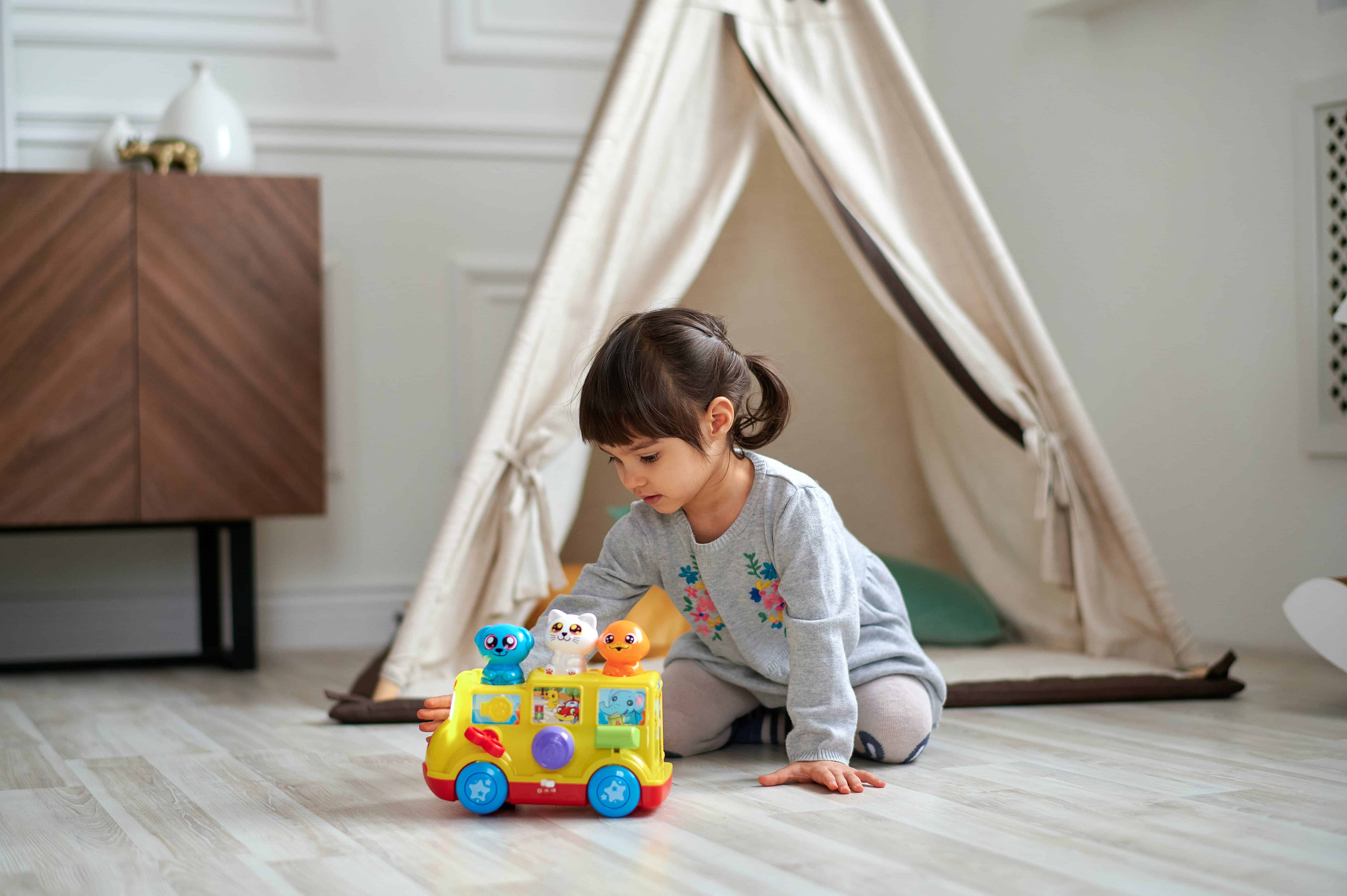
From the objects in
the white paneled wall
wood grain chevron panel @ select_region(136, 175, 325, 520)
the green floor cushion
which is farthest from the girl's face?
the white paneled wall

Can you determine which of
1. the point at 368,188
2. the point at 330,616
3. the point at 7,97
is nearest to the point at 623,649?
the point at 330,616

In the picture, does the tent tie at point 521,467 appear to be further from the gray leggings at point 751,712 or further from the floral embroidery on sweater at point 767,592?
the floral embroidery on sweater at point 767,592

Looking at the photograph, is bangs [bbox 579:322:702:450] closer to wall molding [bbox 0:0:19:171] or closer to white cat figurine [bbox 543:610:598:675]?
white cat figurine [bbox 543:610:598:675]

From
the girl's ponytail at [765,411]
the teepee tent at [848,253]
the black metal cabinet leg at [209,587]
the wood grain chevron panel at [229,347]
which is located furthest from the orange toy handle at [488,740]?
the black metal cabinet leg at [209,587]

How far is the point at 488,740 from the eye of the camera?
1.23 meters

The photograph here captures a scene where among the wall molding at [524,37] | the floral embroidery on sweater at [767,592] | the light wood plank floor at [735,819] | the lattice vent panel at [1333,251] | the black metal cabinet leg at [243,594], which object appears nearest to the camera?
the light wood plank floor at [735,819]

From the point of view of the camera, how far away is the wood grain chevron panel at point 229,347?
232cm

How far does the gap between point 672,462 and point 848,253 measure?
1.04 m

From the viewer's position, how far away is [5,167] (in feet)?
8.52

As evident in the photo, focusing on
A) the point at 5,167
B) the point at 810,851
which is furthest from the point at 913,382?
the point at 5,167

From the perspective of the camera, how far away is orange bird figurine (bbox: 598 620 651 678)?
1.24 metres

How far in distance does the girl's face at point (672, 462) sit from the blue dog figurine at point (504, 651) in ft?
0.62

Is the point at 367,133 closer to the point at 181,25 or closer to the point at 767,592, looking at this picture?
the point at 181,25

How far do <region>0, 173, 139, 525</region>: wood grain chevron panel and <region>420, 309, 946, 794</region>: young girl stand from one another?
3.82 ft
